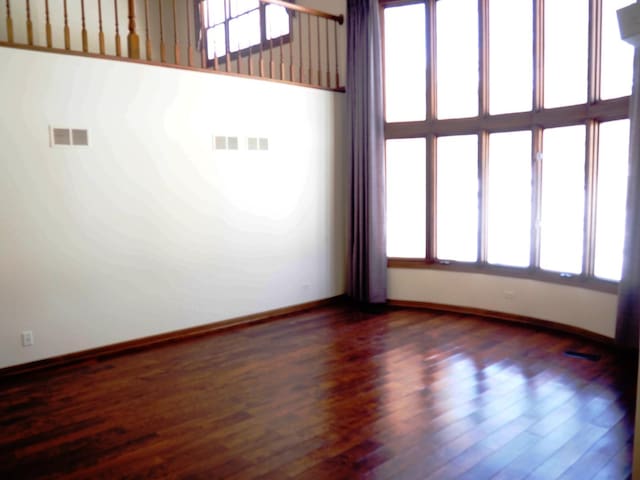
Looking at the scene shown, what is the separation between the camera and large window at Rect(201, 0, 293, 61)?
6996mm

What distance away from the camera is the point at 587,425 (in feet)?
10.4

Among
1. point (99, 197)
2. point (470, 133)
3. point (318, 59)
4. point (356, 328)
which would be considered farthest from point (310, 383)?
point (318, 59)

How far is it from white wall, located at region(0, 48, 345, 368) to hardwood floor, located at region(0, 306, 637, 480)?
0.47m

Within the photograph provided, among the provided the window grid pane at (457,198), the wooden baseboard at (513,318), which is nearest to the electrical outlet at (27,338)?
the wooden baseboard at (513,318)

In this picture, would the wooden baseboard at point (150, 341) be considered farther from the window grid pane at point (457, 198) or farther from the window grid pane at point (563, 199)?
the window grid pane at point (563, 199)

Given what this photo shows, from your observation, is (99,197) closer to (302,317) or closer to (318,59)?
(302,317)

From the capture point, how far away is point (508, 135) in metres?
5.46

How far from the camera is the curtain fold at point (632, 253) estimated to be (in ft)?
13.6

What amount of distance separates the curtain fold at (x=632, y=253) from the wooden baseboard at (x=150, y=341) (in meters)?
3.09

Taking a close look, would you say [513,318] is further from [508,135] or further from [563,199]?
[508,135]

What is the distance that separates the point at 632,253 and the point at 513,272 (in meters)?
1.33

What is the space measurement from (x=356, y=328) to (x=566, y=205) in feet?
7.37

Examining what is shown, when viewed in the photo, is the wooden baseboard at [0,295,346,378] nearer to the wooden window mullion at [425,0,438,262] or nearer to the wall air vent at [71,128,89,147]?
the wooden window mullion at [425,0,438,262]

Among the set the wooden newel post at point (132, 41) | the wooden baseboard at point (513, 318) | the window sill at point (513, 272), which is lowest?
the wooden baseboard at point (513, 318)
